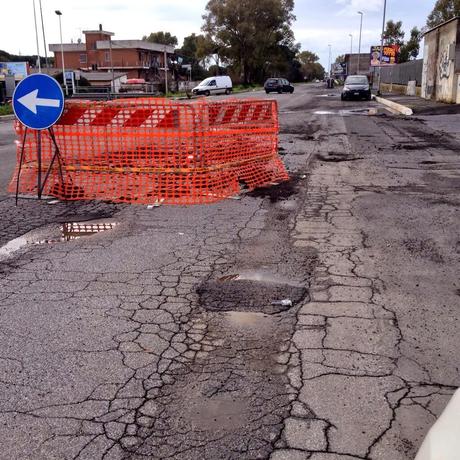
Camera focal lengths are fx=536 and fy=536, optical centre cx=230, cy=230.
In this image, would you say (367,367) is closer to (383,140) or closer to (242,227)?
(242,227)

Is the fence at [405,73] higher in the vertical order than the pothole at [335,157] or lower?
higher

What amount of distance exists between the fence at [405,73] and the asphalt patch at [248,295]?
4533 cm

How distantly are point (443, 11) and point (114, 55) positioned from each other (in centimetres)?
5114

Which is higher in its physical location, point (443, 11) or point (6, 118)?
point (443, 11)

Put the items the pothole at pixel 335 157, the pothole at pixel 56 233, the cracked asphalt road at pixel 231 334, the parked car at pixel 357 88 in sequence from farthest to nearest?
the parked car at pixel 357 88, the pothole at pixel 335 157, the pothole at pixel 56 233, the cracked asphalt road at pixel 231 334

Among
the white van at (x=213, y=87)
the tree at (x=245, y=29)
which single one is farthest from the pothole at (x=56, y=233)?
the tree at (x=245, y=29)

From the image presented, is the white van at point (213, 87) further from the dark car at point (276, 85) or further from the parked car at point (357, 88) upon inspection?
the parked car at point (357, 88)

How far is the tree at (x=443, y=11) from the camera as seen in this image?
71.5m

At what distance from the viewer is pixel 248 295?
471 cm

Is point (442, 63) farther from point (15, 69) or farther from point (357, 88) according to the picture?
point (15, 69)

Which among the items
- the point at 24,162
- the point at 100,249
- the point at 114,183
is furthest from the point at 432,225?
the point at 24,162

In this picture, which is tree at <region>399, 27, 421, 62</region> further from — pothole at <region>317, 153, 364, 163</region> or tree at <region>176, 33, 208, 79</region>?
pothole at <region>317, 153, 364, 163</region>

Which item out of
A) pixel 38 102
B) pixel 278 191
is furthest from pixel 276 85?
pixel 38 102

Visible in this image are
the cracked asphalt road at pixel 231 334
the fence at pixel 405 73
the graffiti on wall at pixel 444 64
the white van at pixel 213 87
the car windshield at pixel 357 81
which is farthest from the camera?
the white van at pixel 213 87
